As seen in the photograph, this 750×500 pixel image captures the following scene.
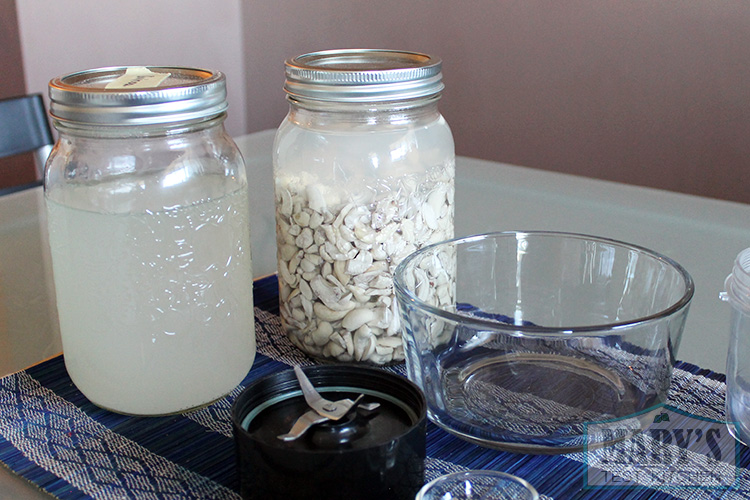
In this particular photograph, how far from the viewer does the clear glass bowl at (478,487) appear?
0.42 meters

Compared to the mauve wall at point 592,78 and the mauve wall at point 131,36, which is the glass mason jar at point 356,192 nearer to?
the mauve wall at point 592,78

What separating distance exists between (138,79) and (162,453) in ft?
0.79

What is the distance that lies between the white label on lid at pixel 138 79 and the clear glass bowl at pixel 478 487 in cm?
29

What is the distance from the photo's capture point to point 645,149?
1991 millimetres

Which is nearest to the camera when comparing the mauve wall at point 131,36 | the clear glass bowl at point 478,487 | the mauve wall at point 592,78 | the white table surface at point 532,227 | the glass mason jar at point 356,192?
the clear glass bowl at point 478,487

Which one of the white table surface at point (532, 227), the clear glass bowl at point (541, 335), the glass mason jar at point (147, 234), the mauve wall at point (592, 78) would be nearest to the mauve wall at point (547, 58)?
the mauve wall at point (592, 78)

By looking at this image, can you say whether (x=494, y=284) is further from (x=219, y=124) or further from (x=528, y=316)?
(x=219, y=124)

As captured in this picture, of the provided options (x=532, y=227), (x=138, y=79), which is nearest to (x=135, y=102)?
(x=138, y=79)

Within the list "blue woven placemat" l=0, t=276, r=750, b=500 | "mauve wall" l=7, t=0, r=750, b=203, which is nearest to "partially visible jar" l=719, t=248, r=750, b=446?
"blue woven placemat" l=0, t=276, r=750, b=500

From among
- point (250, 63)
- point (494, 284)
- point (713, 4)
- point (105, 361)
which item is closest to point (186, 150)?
point (105, 361)

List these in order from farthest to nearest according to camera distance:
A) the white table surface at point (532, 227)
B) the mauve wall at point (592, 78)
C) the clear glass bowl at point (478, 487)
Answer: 1. the mauve wall at point (592, 78)
2. the white table surface at point (532, 227)
3. the clear glass bowl at point (478, 487)

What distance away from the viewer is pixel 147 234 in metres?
0.49

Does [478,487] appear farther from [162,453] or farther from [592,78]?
[592,78]

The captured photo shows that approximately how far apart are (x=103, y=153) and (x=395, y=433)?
0.82 ft
